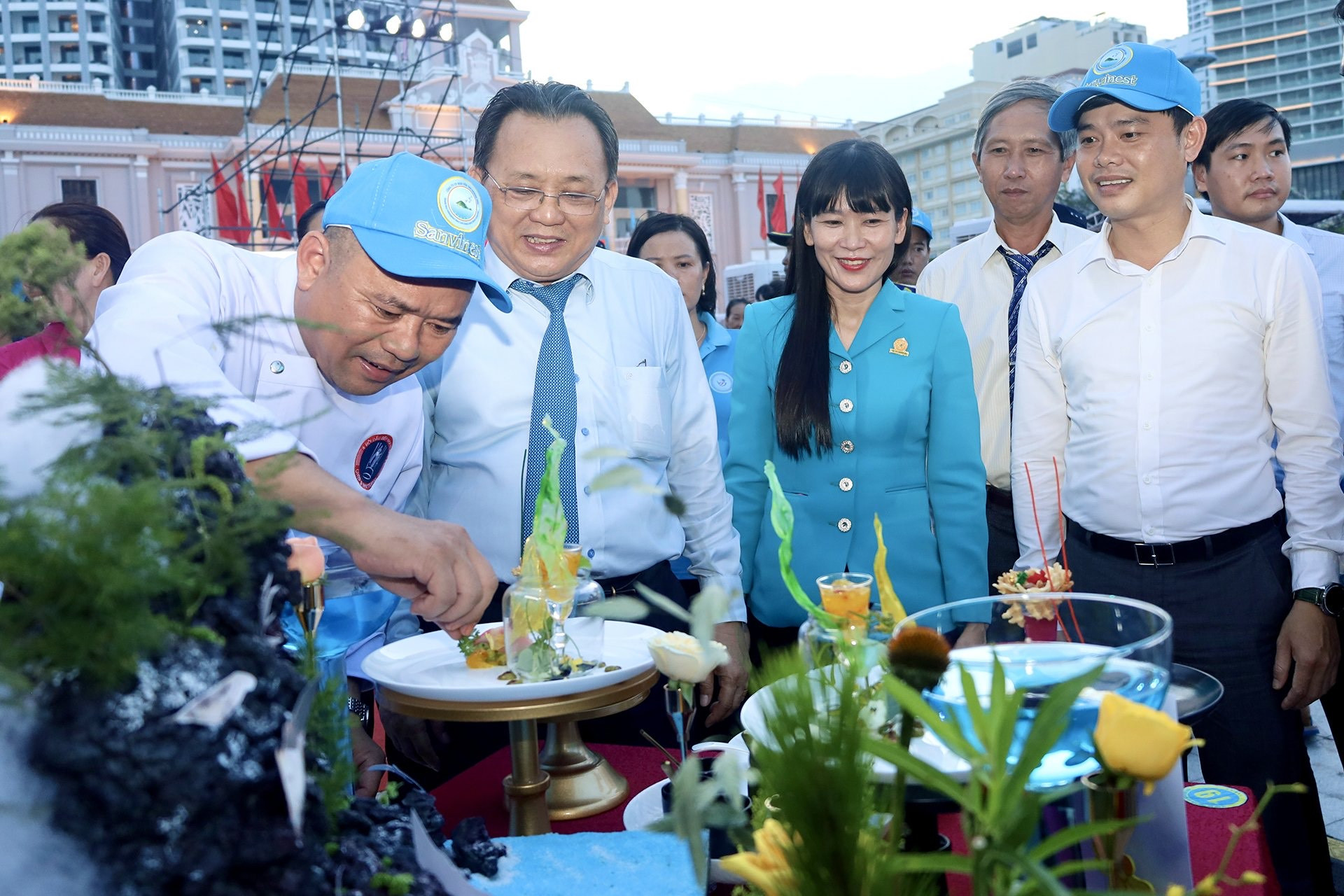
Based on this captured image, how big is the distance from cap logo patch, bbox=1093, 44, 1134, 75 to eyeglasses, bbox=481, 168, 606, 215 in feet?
3.27

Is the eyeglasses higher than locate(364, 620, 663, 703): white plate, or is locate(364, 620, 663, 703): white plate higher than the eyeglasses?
the eyeglasses

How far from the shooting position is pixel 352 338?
1.35 m

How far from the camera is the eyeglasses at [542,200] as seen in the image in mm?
1977

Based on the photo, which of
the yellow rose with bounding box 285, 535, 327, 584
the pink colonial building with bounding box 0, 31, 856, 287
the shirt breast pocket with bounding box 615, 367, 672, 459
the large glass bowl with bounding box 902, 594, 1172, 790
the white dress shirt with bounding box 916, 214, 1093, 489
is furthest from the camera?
the pink colonial building with bounding box 0, 31, 856, 287

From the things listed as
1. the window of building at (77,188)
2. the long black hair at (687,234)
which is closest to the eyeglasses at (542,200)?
the long black hair at (687,234)

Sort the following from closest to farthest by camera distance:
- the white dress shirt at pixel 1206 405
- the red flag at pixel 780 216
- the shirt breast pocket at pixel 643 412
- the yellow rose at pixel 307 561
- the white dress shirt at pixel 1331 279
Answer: the yellow rose at pixel 307 561, the white dress shirt at pixel 1206 405, the shirt breast pocket at pixel 643 412, the white dress shirt at pixel 1331 279, the red flag at pixel 780 216

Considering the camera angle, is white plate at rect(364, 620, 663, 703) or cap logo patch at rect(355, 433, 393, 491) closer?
white plate at rect(364, 620, 663, 703)

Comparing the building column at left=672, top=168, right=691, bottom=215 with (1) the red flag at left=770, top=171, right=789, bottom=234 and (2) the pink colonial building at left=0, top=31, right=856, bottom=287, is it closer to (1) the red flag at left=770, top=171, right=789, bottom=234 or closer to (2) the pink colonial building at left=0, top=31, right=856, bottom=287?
(2) the pink colonial building at left=0, top=31, right=856, bottom=287

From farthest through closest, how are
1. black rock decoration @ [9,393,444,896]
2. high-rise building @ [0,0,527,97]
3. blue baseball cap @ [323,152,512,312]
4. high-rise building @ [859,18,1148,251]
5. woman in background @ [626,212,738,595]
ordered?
high-rise building @ [0,0,527,97] → high-rise building @ [859,18,1148,251] → woman in background @ [626,212,738,595] → blue baseball cap @ [323,152,512,312] → black rock decoration @ [9,393,444,896]

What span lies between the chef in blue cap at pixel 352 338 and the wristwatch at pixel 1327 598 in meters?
1.46

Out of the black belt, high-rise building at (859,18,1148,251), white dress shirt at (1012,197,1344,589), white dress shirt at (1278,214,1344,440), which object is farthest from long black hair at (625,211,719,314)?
high-rise building at (859,18,1148,251)

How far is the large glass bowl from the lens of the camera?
0.62 m

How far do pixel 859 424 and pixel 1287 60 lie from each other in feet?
280

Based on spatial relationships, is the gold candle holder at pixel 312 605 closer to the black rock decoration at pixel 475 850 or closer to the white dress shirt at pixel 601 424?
the black rock decoration at pixel 475 850
